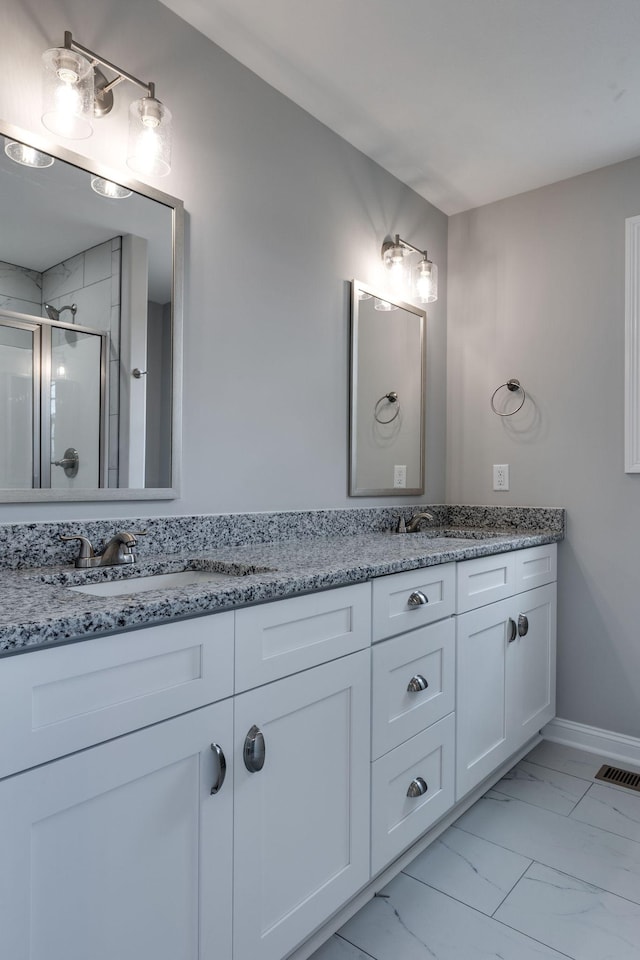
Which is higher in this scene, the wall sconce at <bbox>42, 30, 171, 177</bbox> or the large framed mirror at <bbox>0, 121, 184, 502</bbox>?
the wall sconce at <bbox>42, 30, 171, 177</bbox>

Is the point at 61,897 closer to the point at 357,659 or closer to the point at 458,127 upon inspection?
the point at 357,659

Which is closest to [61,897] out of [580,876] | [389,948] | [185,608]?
[185,608]

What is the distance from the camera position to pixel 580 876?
162 cm

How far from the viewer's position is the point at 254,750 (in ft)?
3.57

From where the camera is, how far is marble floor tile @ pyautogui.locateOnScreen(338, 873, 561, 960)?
4.41 ft

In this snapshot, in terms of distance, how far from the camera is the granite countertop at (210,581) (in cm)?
83

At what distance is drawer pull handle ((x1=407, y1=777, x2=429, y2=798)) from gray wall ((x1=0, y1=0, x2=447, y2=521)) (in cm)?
90

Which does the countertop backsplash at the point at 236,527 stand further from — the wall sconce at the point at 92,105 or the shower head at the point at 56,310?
the wall sconce at the point at 92,105

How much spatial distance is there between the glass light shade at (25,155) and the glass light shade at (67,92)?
0.21 feet

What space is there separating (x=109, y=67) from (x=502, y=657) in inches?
79.6

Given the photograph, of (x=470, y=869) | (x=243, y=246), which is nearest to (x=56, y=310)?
(x=243, y=246)

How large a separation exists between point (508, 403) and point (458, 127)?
1.12 m

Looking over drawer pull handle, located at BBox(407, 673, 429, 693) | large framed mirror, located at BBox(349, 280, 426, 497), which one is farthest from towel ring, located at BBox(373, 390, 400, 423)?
drawer pull handle, located at BBox(407, 673, 429, 693)

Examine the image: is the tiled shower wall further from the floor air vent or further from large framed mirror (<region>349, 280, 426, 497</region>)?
the floor air vent
